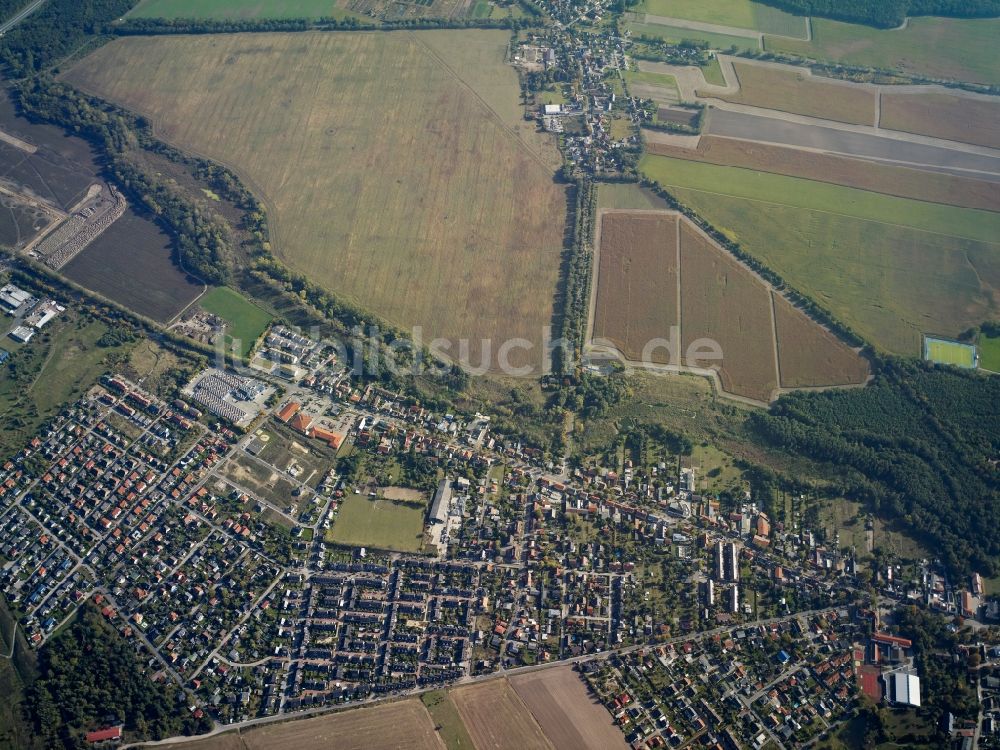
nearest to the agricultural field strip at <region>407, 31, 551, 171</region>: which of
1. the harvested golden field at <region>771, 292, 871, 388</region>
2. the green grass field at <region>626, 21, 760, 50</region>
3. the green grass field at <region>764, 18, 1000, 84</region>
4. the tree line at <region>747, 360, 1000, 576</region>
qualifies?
the green grass field at <region>626, 21, 760, 50</region>

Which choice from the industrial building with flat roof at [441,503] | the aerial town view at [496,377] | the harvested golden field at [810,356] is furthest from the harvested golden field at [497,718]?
the harvested golden field at [810,356]

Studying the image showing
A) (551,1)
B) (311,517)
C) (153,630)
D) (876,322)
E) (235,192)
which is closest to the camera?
(153,630)

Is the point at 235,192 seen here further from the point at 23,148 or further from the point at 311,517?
the point at 311,517

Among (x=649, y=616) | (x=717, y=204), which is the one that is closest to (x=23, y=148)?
(x=717, y=204)

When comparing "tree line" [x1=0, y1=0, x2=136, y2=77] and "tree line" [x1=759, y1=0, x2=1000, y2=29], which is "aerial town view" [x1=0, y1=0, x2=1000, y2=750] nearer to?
"tree line" [x1=0, y1=0, x2=136, y2=77]

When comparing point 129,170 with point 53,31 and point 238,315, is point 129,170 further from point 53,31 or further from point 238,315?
point 53,31

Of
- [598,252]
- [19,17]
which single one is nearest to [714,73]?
[598,252]
